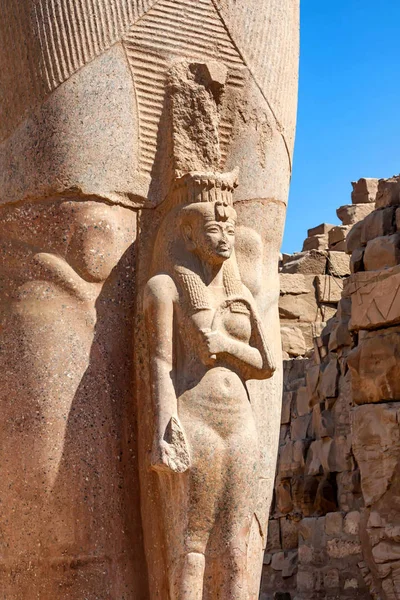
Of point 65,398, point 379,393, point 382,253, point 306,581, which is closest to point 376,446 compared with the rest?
point 379,393

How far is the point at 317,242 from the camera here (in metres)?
15.5

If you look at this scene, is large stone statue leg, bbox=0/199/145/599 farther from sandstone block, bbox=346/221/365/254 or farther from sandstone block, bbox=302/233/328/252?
sandstone block, bbox=302/233/328/252

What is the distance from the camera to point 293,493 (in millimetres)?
9609

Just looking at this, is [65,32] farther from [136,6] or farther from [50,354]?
[50,354]

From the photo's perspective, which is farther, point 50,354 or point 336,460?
point 336,460

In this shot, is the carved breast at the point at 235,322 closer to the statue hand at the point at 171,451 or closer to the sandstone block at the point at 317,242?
the statue hand at the point at 171,451

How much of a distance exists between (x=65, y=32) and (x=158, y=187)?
0.54m

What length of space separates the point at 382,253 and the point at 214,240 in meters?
5.13

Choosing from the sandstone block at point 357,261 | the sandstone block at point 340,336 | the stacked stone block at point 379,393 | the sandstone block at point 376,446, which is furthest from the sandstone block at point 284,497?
the sandstone block at point 357,261

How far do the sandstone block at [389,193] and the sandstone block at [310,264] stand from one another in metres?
4.82

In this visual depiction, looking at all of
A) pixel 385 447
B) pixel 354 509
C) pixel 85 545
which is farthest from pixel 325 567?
pixel 85 545

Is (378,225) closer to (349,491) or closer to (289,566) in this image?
(349,491)

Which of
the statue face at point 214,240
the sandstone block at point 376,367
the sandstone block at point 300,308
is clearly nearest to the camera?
the statue face at point 214,240

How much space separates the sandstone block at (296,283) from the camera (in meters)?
13.0
